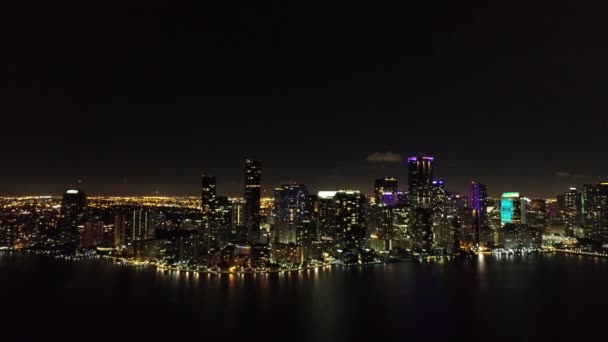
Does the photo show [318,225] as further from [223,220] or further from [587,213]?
[587,213]

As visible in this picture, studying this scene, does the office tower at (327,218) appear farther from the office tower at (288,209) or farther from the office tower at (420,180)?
the office tower at (420,180)

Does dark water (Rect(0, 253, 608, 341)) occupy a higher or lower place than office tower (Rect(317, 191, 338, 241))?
lower

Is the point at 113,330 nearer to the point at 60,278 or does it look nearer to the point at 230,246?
the point at 60,278

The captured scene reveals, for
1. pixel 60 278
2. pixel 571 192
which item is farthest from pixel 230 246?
pixel 571 192

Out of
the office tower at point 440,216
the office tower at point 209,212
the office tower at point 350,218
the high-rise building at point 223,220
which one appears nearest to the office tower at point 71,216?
the office tower at point 209,212

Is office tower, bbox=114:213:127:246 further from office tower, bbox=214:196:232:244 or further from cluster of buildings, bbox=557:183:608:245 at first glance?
cluster of buildings, bbox=557:183:608:245

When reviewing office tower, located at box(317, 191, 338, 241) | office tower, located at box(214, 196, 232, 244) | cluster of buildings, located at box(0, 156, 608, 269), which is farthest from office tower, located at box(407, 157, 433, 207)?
office tower, located at box(214, 196, 232, 244)

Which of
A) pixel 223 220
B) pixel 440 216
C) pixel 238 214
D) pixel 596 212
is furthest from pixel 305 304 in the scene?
pixel 596 212
